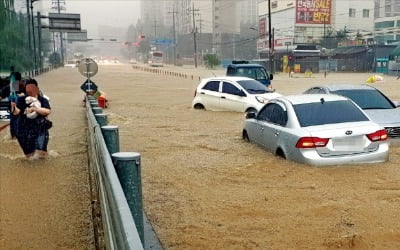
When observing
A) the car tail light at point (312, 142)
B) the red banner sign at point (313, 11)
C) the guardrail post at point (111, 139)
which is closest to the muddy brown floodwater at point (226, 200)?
the car tail light at point (312, 142)

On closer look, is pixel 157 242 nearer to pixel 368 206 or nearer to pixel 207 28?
pixel 368 206

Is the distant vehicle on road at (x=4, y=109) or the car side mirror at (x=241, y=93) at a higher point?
the car side mirror at (x=241, y=93)

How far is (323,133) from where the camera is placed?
7.31m

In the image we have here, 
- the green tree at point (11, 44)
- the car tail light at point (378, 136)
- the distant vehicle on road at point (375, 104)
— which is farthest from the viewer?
the green tree at point (11, 44)

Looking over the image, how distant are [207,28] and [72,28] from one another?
89.6 m

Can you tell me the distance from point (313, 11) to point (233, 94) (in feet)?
265

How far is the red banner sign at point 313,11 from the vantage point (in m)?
90.1

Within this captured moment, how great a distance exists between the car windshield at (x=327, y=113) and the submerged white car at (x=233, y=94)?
6698mm

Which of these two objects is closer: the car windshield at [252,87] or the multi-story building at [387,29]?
the car windshield at [252,87]

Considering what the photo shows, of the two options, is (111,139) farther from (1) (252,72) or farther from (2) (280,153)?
(1) (252,72)

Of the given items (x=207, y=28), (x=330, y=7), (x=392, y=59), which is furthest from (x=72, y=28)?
(x=207, y=28)

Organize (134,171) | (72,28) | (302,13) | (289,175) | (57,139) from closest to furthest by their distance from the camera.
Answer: (134,171)
(289,175)
(57,139)
(72,28)
(302,13)

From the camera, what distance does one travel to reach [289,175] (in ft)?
23.3

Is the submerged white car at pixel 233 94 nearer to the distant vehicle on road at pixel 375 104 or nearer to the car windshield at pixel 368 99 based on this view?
the distant vehicle on road at pixel 375 104
